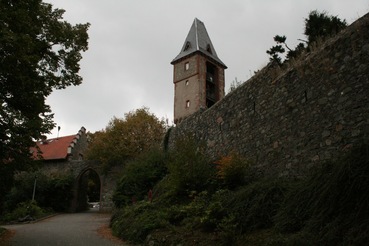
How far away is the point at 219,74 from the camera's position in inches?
1670

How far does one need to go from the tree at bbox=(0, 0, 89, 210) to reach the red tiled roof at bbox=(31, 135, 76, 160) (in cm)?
2116

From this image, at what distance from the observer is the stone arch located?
2612 centimetres

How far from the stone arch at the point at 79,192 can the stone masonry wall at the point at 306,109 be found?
1820 centimetres

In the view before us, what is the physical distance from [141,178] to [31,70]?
8304mm

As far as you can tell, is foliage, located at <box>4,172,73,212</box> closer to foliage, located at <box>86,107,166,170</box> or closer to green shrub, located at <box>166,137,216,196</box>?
foliage, located at <box>86,107,166,170</box>

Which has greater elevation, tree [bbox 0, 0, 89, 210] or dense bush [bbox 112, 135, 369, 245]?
tree [bbox 0, 0, 89, 210]

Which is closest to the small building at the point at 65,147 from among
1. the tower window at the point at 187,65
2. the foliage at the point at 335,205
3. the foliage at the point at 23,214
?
the foliage at the point at 23,214

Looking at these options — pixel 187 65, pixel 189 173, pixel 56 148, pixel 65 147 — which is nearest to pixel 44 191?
pixel 65 147

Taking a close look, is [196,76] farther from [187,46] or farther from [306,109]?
[306,109]

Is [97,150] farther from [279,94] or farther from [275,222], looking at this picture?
[275,222]

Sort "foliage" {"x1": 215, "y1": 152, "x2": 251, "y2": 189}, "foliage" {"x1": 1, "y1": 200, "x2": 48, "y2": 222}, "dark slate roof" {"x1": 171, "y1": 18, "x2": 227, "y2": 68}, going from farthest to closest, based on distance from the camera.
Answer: "dark slate roof" {"x1": 171, "y1": 18, "x2": 227, "y2": 68}, "foliage" {"x1": 1, "y1": 200, "x2": 48, "y2": 222}, "foliage" {"x1": 215, "y1": 152, "x2": 251, "y2": 189}

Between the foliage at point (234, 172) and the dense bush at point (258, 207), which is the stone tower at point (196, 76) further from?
the foliage at point (234, 172)

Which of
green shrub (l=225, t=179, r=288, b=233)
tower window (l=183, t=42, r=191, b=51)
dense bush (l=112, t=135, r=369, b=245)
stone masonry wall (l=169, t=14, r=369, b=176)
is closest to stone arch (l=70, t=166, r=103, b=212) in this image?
dense bush (l=112, t=135, r=369, b=245)

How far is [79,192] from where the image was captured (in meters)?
27.6
